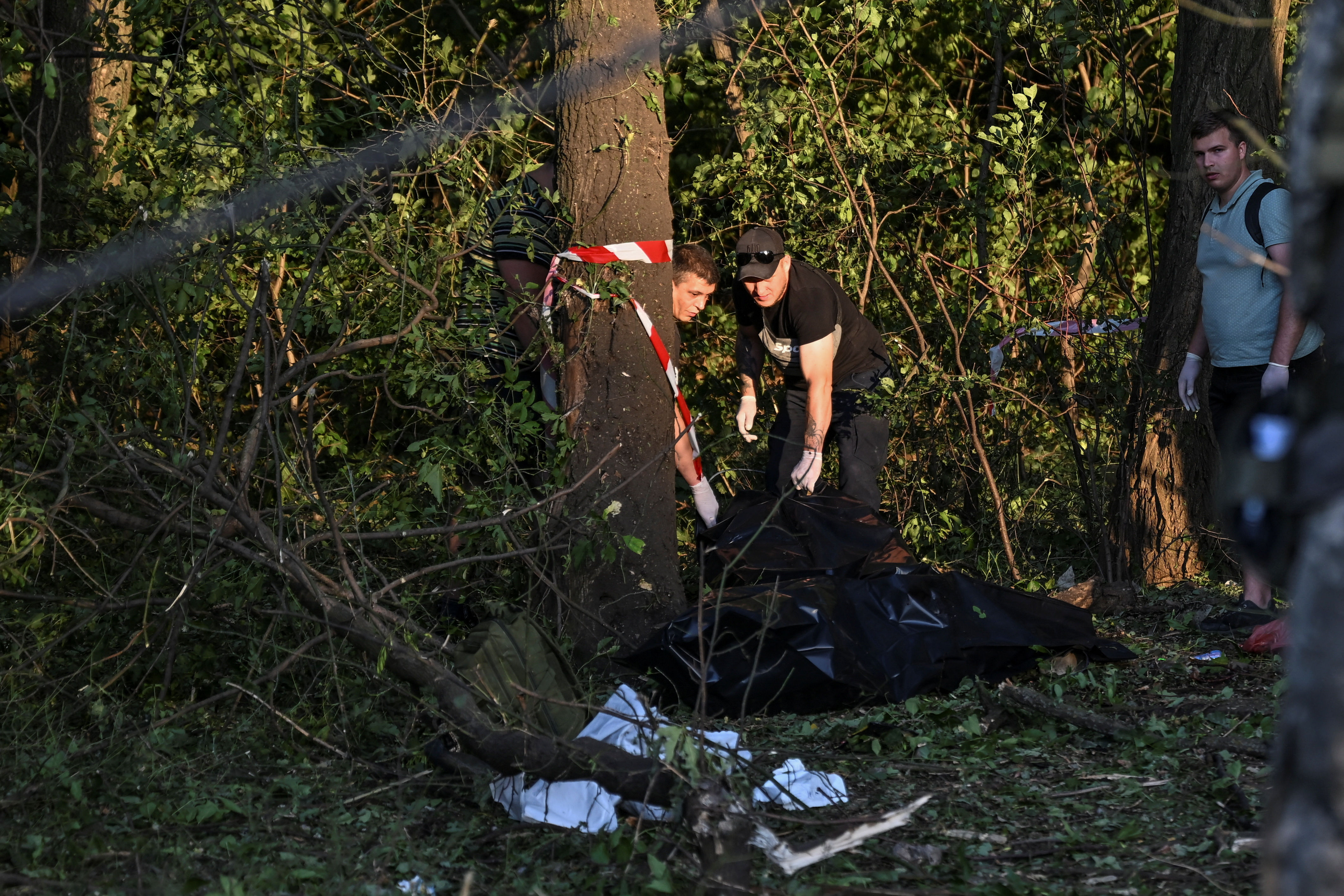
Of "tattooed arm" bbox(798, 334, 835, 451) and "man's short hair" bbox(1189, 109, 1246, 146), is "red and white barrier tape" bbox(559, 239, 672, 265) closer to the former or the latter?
"tattooed arm" bbox(798, 334, 835, 451)

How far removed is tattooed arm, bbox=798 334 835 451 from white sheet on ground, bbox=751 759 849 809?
2.03 meters

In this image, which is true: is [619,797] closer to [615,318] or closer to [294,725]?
[294,725]

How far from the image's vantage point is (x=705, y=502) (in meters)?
4.63

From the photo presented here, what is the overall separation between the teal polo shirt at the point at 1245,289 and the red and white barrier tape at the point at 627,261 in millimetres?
1792

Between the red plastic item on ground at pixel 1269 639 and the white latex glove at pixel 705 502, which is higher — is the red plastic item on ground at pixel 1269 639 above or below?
below

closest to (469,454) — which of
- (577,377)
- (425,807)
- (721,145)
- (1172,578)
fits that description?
(577,377)

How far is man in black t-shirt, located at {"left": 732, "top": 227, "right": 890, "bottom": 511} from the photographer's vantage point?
15.3 feet

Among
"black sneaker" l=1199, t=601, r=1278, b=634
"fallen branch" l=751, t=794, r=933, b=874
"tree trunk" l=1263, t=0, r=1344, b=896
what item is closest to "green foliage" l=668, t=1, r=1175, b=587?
"black sneaker" l=1199, t=601, r=1278, b=634

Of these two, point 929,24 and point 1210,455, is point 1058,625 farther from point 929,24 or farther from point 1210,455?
point 929,24

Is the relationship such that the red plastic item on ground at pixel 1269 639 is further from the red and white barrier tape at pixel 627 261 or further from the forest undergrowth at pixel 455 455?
the red and white barrier tape at pixel 627 261

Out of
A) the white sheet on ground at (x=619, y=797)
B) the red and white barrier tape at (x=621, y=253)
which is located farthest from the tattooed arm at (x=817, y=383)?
the white sheet on ground at (x=619, y=797)

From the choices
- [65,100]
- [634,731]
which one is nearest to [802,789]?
[634,731]

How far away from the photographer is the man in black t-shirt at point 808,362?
184 inches

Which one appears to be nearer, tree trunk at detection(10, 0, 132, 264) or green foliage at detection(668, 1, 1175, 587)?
tree trunk at detection(10, 0, 132, 264)
